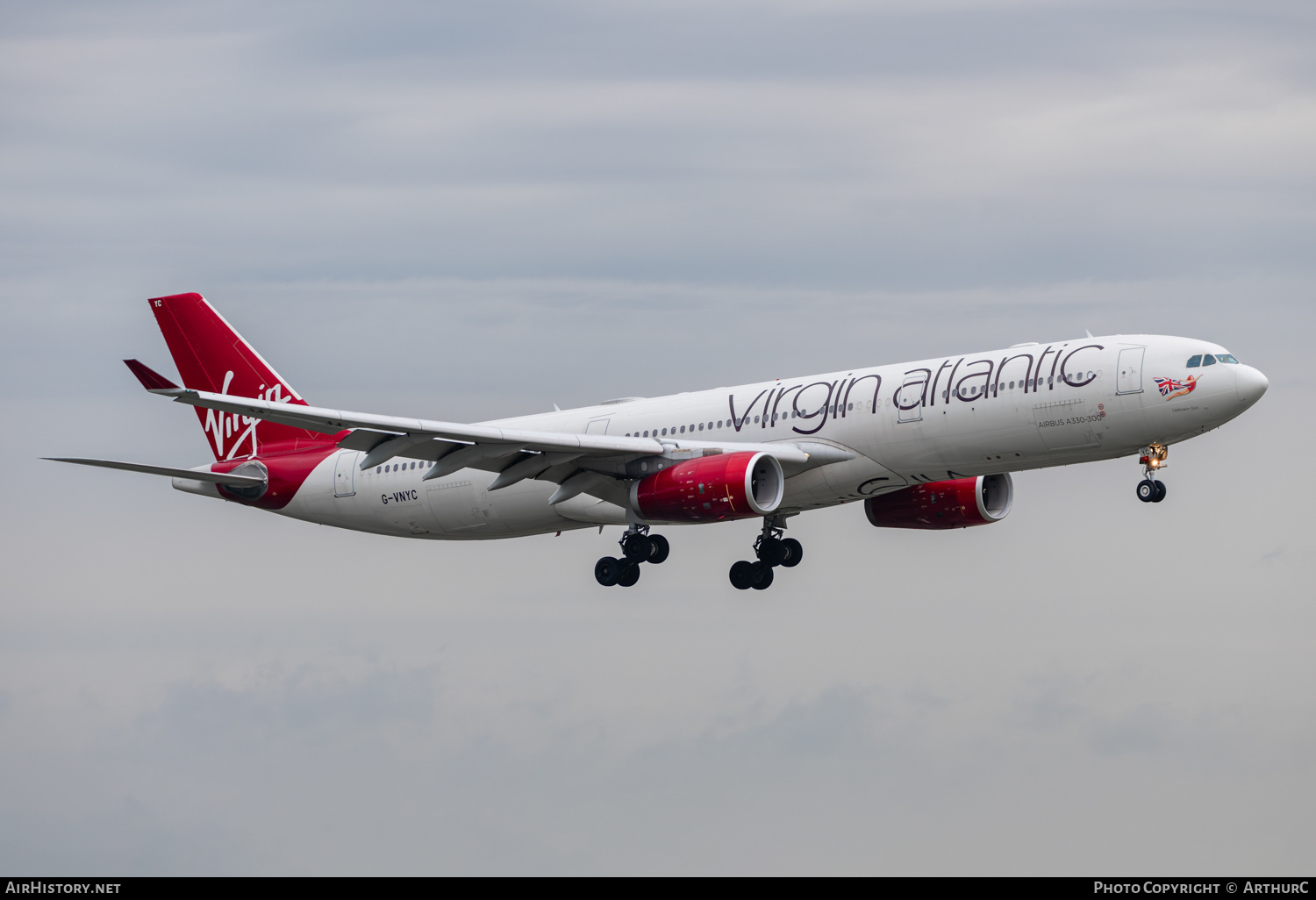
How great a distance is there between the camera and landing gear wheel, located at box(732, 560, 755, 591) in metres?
56.9

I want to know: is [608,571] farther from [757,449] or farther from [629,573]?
[757,449]

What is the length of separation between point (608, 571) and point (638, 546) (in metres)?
1.49

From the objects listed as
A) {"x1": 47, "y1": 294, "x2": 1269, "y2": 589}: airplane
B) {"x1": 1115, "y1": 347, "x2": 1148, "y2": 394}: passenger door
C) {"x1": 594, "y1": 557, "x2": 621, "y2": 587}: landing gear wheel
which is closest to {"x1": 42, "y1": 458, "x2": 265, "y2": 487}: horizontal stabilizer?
{"x1": 47, "y1": 294, "x2": 1269, "y2": 589}: airplane

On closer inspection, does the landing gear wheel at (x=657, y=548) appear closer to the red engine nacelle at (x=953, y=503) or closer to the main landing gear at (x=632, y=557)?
the main landing gear at (x=632, y=557)

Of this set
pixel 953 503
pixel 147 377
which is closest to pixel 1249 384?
pixel 953 503

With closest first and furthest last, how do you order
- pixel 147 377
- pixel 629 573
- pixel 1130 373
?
pixel 147 377
pixel 1130 373
pixel 629 573

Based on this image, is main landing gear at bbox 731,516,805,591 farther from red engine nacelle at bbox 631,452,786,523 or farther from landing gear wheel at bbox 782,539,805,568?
red engine nacelle at bbox 631,452,786,523

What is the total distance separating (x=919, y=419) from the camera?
158 ft

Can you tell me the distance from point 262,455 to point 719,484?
64.3 feet

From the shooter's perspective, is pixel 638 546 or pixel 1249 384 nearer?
pixel 1249 384

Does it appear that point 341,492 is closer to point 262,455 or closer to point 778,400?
point 262,455

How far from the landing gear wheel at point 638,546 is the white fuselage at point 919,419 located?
84 centimetres

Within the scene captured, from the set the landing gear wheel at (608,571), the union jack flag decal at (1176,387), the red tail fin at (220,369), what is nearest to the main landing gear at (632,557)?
the landing gear wheel at (608,571)

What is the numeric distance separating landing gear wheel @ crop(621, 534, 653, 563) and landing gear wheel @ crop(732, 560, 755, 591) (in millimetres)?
4416
